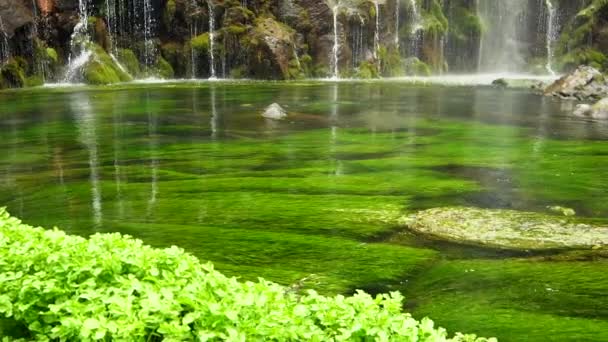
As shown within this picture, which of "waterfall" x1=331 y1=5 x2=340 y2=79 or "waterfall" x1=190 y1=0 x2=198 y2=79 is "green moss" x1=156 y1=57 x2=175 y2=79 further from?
"waterfall" x1=331 y1=5 x2=340 y2=79

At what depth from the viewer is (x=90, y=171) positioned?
49.0ft

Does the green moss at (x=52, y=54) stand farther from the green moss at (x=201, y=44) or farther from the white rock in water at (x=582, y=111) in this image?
the white rock in water at (x=582, y=111)

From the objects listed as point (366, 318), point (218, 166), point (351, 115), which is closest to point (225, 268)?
point (366, 318)

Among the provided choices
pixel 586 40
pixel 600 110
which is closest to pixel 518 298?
pixel 600 110

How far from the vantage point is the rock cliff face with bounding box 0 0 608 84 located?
4569 cm

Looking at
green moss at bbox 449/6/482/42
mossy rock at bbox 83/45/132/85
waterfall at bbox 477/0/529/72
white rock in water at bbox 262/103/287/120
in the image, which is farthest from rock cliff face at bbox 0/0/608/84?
white rock in water at bbox 262/103/287/120

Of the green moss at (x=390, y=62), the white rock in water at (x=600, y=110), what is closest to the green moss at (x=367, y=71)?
the green moss at (x=390, y=62)

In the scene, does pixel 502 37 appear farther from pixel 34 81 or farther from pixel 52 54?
pixel 34 81

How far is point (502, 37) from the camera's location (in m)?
69.6

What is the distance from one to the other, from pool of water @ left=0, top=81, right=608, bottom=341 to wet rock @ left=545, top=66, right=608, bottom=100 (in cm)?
1045

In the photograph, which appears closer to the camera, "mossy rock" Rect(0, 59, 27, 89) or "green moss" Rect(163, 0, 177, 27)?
"mossy rock" Rect(0, 59, 27, 89)

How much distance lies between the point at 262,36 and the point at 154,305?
4699 cm

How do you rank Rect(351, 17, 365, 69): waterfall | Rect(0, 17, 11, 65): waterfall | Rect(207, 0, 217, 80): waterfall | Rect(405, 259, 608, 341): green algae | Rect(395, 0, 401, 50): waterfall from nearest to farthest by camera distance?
Rect(405, 259, 608, 341): green algae < Rect(0, 17, 11, 65): waterfall < Rect(207, 0, 217, 80): waterfall < Rect(351, 17, 365, 69): waterfall < Rect(395, 0, 401, 50): waterfall

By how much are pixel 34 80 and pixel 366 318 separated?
4312cm
